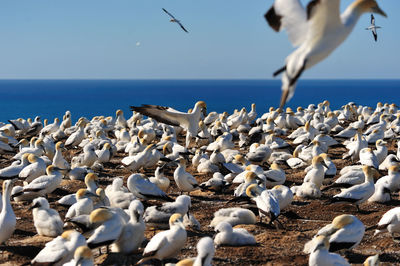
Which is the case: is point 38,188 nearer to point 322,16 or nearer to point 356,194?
point 356,194

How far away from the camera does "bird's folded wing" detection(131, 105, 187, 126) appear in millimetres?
10091

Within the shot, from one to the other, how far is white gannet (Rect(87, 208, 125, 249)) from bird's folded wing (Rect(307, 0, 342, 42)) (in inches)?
152

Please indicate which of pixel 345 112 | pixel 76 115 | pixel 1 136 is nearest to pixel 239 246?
pixel 1 136

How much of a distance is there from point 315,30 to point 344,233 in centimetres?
376

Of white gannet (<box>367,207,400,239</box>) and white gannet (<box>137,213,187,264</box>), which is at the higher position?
white gannet (<box>367,207,400,239</box>)

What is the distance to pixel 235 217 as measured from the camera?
8.49 m

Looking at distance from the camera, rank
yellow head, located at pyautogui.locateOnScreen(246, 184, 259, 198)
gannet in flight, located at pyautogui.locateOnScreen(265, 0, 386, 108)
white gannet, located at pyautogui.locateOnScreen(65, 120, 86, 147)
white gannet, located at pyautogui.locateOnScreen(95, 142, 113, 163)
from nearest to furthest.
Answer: gannet in flight, located at pyautogui.locateOnScreen(265, 0, 386, 108)
yellow head, located at pyautogui.locateOnScreen(246, 184, 259, 198)
white gannet, located at pyautogui.locateOnScreen(95, 142, 113, 163)
white gannet, located at pyautogui.locateOnScreen(65, 120, 86, 147)

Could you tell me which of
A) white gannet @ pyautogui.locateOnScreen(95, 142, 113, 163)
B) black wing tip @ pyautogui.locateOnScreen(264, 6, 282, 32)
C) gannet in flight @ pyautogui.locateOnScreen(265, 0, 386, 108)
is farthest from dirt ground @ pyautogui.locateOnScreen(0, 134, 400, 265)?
gannet in flight @ pyautogui.locateOnScreen(265, 0, 386, 108)

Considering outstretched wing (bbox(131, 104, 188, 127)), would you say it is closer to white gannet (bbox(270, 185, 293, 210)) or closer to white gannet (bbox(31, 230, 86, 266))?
white gannet (bbox(270, 185, 293, 210))

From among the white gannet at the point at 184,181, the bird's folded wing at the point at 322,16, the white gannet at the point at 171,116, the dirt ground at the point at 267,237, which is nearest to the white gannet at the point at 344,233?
the dirt ground at the point at 267,237

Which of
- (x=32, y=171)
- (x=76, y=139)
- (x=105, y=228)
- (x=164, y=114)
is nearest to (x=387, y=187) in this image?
(x=164, y=114)

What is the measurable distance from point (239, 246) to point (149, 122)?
1447 cm

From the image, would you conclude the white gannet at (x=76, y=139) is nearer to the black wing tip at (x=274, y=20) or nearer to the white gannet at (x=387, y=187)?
the white gannet at (x=387, y=187)

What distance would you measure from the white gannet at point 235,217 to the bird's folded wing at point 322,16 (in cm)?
502
